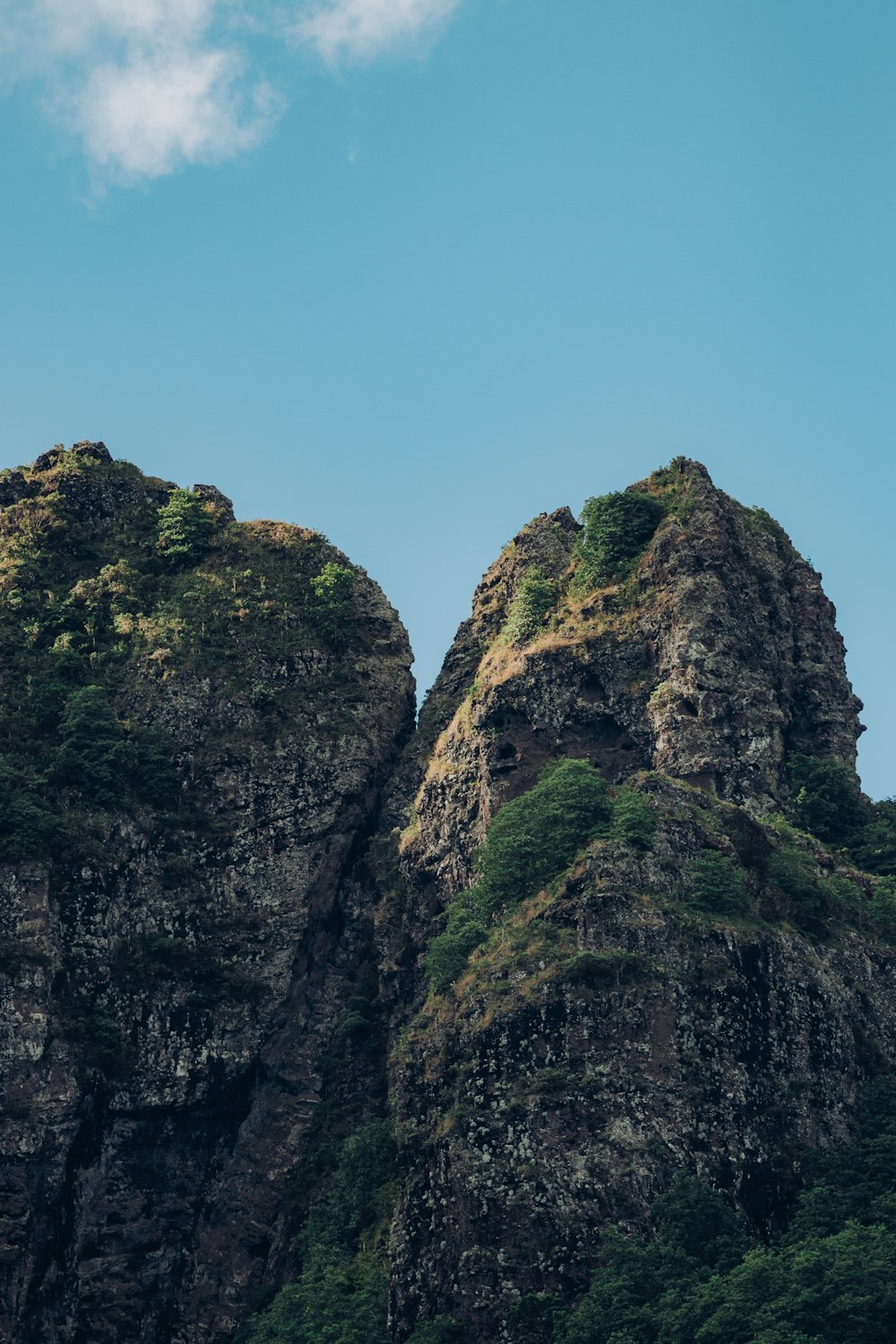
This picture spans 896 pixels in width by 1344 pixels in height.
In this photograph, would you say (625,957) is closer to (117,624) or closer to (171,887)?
(171,887)

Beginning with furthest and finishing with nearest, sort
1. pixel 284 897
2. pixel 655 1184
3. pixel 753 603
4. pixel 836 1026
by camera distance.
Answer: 1. pixel 753 603
2. pixel 284 897
3. pixel 836 1026
4. pixel 655 1184

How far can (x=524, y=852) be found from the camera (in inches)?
3381

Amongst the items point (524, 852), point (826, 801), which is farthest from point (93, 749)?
point (826, 801)

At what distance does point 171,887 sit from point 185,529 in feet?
86.4

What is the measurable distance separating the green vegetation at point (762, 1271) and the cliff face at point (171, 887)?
2219 cm

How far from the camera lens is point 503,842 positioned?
86.4 m

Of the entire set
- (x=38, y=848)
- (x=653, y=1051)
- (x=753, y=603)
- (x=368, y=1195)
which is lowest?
(x=368, y=1195)

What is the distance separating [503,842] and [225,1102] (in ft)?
62.8

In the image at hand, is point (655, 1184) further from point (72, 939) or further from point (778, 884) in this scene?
point (72, 939)

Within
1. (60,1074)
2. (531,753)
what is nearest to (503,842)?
(531,753)

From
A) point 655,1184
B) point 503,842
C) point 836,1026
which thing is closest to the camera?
point 655,1184

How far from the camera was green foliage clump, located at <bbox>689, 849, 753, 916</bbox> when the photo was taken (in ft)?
266

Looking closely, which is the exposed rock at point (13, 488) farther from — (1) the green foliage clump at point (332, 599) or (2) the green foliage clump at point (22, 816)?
(2) the green foliage clump at point (22, 816)

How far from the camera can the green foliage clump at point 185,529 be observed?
10850cm
